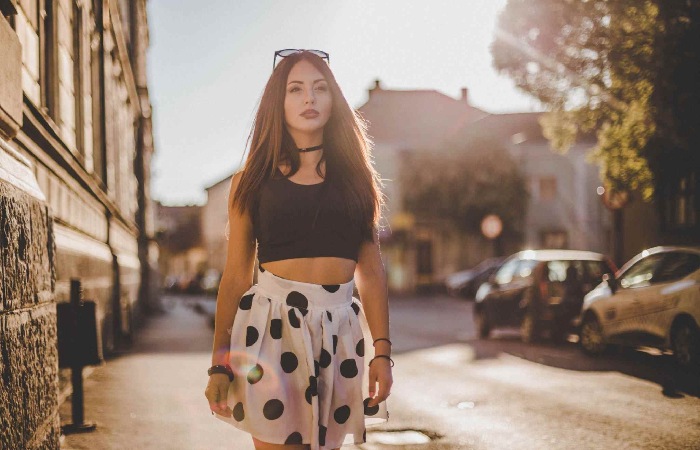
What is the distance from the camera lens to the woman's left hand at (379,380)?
290 cm

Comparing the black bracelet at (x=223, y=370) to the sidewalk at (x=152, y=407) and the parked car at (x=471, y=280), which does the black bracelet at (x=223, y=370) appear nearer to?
the sidewalk at (x=152, y=407)

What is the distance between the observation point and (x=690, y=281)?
378 inches

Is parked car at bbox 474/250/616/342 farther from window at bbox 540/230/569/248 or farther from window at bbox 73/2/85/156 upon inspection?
window at bbox 540/230/569/248

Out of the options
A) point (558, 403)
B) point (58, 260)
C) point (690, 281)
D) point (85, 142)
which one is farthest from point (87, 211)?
point (690, 281)

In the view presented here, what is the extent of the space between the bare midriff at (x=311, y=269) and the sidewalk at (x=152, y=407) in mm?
3448

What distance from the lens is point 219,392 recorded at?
282 cm

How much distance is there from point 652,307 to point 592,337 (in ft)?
5.26

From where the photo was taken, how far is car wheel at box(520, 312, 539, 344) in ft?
45.6

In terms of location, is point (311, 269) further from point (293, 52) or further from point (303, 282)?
point (293, 52)

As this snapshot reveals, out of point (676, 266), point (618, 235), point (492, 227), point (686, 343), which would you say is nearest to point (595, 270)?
point (618, 235)

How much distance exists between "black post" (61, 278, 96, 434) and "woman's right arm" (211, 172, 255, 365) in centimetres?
366

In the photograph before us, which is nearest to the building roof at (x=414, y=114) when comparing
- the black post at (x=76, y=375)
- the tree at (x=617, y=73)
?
the tree at (x=617, y=73)

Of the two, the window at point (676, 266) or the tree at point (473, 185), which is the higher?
the tree at point (473, 185)

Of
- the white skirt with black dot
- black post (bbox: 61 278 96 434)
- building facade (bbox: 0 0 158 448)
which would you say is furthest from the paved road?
the white skirt with black dot
